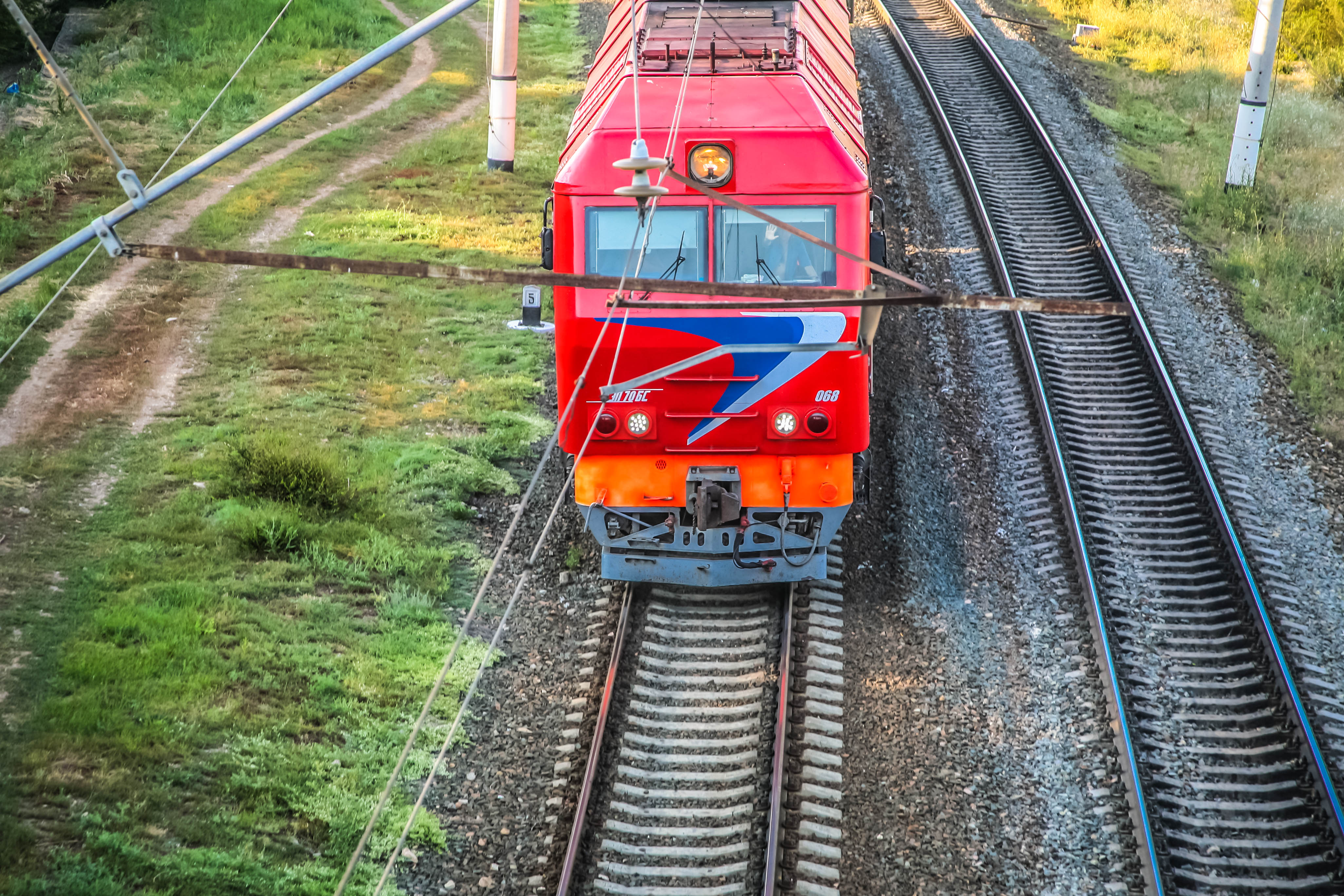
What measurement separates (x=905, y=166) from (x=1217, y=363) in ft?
18.9

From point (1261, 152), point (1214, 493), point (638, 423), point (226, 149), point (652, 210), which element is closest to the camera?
point (226, 149)

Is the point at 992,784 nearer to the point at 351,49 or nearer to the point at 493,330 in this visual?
the point at 493,330

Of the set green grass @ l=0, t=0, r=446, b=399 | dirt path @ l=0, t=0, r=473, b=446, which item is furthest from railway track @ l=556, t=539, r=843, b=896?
green grass @ l=0, t=0, r=446, b=399

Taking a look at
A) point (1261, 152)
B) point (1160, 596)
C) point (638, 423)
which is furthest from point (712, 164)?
point (1261, 152)

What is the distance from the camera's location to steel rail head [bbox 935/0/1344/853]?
7055mm

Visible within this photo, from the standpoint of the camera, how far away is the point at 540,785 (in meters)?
7.34

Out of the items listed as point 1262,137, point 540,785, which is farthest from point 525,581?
point 1262,137

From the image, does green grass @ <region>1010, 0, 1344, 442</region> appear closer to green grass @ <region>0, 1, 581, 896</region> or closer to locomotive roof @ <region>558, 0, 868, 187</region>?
locomotive roof @ <region>558, 0, 868, 187</region>

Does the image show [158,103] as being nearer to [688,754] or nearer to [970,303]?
[688,754]

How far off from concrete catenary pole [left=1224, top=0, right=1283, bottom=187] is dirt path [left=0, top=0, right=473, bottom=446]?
42.3 feet

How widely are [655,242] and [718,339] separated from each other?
80cm

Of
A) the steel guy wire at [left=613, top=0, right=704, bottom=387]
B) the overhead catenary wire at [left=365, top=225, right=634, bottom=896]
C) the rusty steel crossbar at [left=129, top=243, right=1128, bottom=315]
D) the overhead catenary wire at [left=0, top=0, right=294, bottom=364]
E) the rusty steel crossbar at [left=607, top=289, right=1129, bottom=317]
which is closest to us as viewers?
the rusty steel crossbar at [left=129, top=243, right=1128, bottom=315]

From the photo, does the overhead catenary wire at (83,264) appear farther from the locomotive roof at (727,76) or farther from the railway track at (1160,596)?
the railway track at (1160,596)

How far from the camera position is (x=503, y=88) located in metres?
16.6
